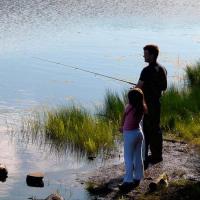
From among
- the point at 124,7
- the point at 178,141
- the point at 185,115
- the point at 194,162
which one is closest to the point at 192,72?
the point at 185,115

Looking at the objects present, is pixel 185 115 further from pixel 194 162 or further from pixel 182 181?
pixel 182 181

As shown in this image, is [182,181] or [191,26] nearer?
[182,181]

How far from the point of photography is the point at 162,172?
7.79m

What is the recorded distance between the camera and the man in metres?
7.44

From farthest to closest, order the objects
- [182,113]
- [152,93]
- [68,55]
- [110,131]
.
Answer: [68,55] → [182,113] → [110,131] → [152,93]

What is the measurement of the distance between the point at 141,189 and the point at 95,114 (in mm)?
4952

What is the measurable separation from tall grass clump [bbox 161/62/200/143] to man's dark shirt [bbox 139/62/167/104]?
7.53 feet

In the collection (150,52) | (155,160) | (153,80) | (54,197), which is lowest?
(54,197)

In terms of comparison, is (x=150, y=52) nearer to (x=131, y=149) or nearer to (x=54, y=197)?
(x=131, y=149)

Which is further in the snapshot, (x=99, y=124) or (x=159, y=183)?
(x=99, y=124)

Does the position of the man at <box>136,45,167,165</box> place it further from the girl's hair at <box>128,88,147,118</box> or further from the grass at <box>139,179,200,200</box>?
the grass at <box>139,179,200,200</box>

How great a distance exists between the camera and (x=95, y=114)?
11898 millimetres

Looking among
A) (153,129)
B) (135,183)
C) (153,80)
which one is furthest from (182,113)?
(135,183)

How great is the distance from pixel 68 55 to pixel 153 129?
12278mm
